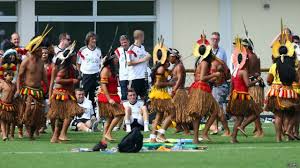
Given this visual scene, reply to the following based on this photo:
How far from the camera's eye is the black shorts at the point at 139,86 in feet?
87.1

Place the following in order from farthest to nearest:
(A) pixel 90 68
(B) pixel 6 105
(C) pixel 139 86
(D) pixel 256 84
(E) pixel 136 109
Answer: (A) pixel 90 68 → (C) pixel 139 86 → (E) pixel 136 109 → (D) pixel 256 84 → (B) pixel 6 105

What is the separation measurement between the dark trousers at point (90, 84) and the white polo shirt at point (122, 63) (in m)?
0.57

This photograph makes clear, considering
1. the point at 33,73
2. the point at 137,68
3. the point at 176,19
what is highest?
A: the point at 176,19

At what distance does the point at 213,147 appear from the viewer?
19812mm

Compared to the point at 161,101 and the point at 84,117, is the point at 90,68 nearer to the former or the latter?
the point at 84,117

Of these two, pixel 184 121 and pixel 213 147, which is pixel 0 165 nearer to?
pixel 213 147

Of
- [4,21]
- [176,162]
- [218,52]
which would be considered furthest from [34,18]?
[176,162]

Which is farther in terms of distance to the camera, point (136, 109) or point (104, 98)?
point (136, 109)

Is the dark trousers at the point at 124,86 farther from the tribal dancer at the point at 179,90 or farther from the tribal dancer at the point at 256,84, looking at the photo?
the tribal dancer at the point at 179,90

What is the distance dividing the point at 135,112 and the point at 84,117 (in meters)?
1.22

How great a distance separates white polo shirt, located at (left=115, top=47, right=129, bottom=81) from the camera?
2683cm

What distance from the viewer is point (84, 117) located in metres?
26.2

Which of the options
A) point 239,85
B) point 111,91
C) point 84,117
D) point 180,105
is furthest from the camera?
point 84,117

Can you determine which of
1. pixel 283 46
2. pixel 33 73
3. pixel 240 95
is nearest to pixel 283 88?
pixel 283 46
